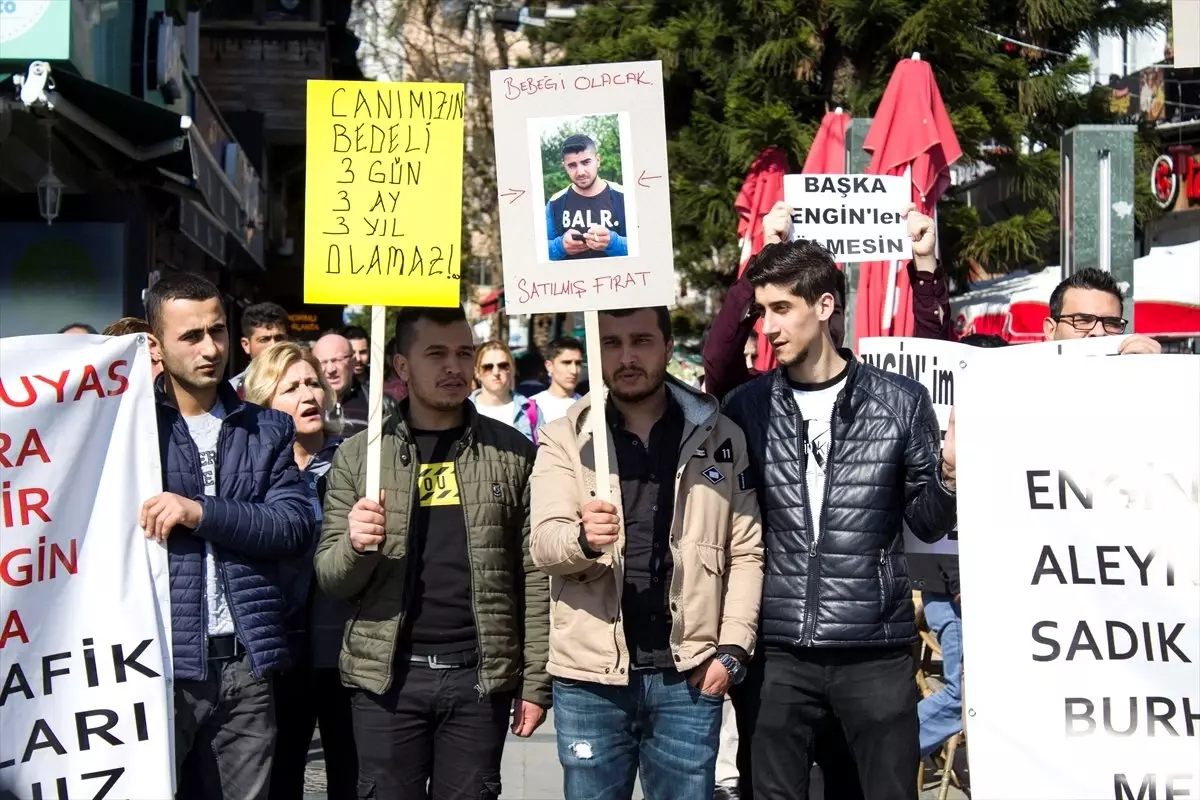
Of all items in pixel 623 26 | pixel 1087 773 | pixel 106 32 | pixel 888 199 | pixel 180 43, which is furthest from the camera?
pixel 623 26

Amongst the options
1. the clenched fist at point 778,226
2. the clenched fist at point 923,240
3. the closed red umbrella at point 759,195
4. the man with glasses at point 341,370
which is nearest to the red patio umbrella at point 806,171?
the closed red umbrella at point 759,195

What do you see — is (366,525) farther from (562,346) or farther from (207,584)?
(562,346)

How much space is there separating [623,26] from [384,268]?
1225 cm

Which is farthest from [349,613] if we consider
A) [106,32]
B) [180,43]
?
[180,43]

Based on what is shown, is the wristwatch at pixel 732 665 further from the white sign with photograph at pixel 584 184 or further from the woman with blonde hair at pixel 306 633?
the woman with blonde hair at pixel 306 633

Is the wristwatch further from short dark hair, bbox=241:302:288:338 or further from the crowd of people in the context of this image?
short dark hair, bbox=241:302:288:338

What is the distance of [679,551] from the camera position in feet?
13.8

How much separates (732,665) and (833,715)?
1.37 feet

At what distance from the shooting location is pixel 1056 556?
12.8ft

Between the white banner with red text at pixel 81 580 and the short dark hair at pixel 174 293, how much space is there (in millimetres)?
296

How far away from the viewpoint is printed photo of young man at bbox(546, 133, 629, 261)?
422 cm

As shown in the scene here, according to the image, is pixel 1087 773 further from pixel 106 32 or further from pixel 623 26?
pixel 623 26

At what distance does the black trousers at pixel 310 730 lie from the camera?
16.6 feet

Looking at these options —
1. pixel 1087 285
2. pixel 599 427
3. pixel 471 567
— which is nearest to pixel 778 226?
pixel 1087 285
